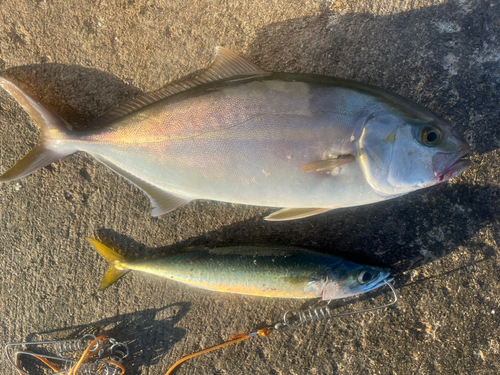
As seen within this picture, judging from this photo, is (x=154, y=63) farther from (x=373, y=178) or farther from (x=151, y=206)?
(x=373, y=178)

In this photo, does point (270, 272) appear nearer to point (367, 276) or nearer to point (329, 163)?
point (367, 276)

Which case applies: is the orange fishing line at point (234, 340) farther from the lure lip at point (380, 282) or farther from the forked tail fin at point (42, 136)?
the forked tail fin at point (42, 136)

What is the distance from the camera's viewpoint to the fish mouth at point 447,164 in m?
1.39

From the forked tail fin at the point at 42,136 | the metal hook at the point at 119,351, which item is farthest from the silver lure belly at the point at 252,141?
the metal hook at the point at 119,351

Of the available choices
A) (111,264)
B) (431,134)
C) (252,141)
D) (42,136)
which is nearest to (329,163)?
(252,141)

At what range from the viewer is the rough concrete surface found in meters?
1.78

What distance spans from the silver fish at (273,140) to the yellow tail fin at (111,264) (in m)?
0.53

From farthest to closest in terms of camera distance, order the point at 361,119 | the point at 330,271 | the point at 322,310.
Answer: the point at 322,310 < the point at 330,271 < the point at 361,119

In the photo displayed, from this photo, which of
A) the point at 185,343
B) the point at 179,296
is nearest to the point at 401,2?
the point at 179,296

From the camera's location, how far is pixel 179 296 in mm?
1876

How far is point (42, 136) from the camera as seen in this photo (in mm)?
1714

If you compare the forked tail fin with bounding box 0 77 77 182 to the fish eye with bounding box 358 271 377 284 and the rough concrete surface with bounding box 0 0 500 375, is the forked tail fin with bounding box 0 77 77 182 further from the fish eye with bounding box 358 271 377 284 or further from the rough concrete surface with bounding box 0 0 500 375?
the fish eye with bounding box 358 271 377 284

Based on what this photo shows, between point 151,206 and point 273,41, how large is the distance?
1.32 metres

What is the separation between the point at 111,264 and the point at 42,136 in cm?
87
